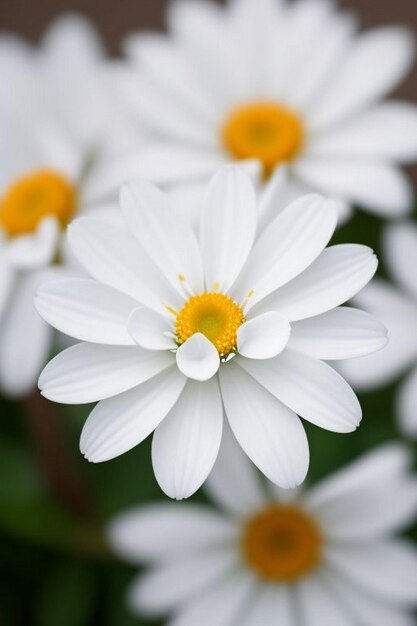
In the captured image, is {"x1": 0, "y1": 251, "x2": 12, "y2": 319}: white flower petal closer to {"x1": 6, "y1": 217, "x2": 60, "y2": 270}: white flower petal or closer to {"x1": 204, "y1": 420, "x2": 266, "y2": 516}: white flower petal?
{"x1": 6, "y1": 217, "x2": 60, "y2": 270}: white flower petal

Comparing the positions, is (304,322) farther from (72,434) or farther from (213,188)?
(72,434)

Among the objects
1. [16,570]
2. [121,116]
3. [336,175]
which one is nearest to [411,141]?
[336,175]

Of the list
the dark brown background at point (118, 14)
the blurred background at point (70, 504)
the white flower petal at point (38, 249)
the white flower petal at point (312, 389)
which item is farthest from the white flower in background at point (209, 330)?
the dark brown background at point (118, 14)

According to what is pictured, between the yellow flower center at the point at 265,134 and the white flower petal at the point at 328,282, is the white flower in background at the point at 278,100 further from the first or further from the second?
the white flower petal at the point at 328,282

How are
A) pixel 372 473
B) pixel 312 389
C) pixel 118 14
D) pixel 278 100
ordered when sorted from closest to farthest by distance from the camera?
pixel 312 389, pixel 372 473, pixel 278 100, pixel 118 14

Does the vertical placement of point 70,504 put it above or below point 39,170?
below

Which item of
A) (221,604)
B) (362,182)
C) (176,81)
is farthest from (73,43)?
(221,604)

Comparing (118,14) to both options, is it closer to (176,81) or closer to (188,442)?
(176,81)
